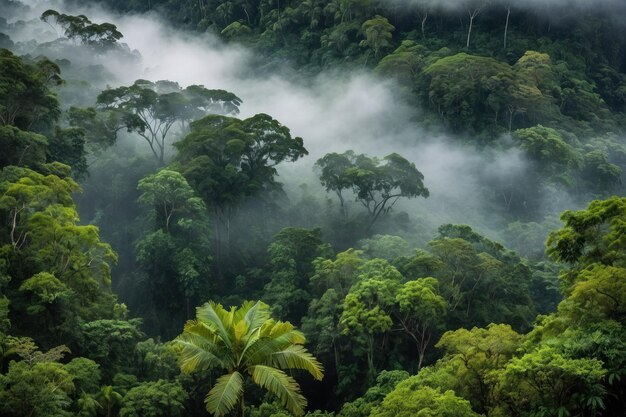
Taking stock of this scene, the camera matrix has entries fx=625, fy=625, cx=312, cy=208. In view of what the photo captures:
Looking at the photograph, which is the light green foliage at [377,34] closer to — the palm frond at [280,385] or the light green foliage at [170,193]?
the light green foliage at [170,193]

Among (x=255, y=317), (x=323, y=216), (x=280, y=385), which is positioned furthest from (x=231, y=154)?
(x=280, y=385)

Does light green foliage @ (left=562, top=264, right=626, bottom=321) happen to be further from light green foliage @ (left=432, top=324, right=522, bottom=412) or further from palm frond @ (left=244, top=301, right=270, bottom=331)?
palm frond @ (left=244, top=301, right=270, bottom=331)

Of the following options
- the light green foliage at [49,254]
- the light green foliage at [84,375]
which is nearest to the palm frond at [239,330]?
the light green foliage at [84,375]

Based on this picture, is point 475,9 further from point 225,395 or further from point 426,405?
point 225,395

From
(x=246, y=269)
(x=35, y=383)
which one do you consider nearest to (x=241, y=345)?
(x=35, y=383)

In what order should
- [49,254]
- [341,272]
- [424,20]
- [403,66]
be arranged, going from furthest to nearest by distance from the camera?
[424,20]
[403,66]
[341,272]
[49,254]

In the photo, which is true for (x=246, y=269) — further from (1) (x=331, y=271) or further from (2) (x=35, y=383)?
(2) (x=35, y=383)
